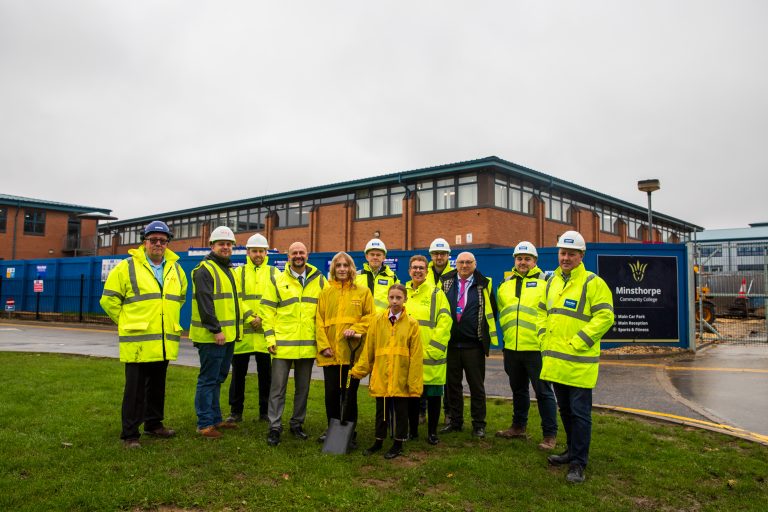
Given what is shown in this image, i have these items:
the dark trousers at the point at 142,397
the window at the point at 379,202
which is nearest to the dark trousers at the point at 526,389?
the dark trousers at the point at 142,397

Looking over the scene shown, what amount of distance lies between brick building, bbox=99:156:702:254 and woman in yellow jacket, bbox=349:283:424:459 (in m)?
19.7

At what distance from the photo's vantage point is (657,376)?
33.8 feet

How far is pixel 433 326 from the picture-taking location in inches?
230

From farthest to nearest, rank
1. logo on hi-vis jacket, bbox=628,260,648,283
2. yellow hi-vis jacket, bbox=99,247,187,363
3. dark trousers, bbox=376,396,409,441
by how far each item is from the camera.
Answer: logo on hi-vis jacket, bbox=628,260,648,283, yellow hi-vis jacket, bbox=99,247,187,363, dark trousers, bbox=376,396,409,441

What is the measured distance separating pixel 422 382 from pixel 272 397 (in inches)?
62.9

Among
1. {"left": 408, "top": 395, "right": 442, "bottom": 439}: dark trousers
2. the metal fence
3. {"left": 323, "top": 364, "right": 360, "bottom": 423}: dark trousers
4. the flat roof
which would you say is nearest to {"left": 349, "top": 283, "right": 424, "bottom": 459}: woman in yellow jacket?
{"left": 323, "top": 364, "right": 360, "bottom": 423}: dark trousers

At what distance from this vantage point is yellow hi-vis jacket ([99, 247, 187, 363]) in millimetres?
5285

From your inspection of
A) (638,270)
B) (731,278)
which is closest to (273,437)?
(638,270)

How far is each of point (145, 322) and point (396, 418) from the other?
2635 millimetres

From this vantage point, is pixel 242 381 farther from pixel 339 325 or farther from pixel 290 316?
pixel 339 325

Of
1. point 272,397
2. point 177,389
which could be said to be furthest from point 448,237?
point 272,397

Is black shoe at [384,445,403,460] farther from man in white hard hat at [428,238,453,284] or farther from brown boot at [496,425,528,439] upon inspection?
man in white hard hat at [428,238,453,284]

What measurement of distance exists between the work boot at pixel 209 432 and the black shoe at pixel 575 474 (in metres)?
3.42

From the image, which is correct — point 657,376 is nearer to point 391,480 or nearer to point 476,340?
point 476,340
